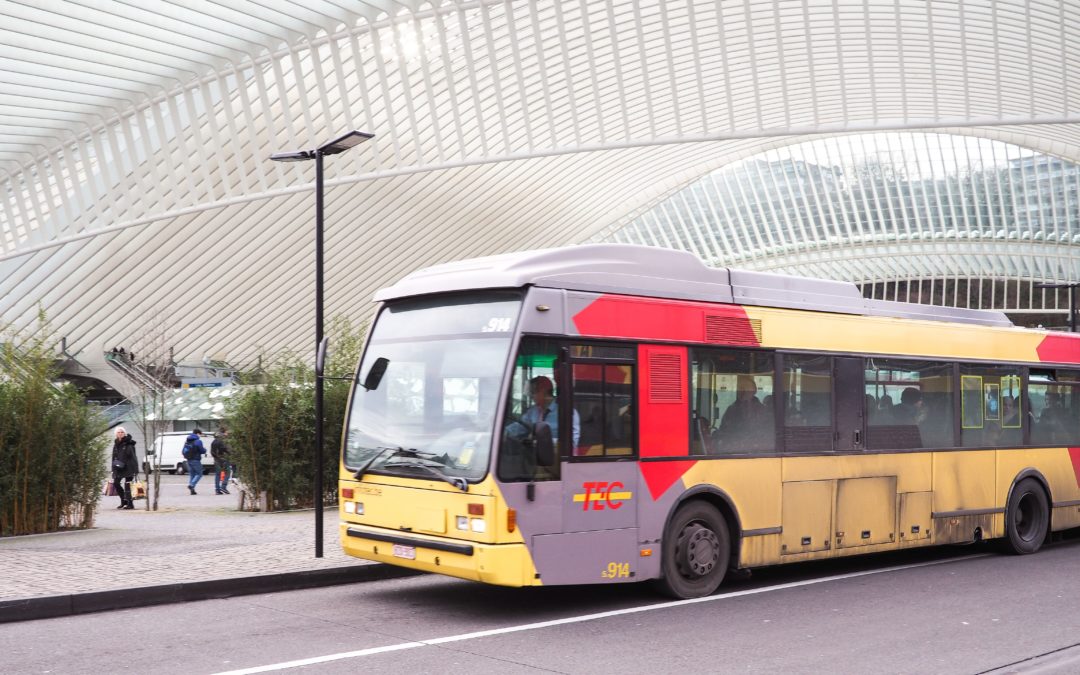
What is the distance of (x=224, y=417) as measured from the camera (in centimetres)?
1773

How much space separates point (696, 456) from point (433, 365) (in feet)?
8.06

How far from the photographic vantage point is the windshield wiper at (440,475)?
26.4 ft

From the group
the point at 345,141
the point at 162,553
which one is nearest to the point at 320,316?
the point at 345,141

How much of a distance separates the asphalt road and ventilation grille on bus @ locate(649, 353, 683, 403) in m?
1.73

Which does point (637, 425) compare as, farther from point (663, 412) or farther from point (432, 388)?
point (432, 388)

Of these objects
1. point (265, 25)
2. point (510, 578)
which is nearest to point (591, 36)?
point (265, 25)

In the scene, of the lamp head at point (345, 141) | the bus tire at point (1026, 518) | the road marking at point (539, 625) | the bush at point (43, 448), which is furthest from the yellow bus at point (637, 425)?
the bush at point (43, 448)

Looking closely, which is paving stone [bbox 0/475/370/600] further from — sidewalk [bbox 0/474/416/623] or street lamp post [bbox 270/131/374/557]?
street lamp post [bbox 270/131/374/557]

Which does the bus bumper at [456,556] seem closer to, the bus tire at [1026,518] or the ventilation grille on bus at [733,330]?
the ventilation grille on bus at [733,330]

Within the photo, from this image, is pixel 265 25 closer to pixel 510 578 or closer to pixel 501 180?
pixel 501 180

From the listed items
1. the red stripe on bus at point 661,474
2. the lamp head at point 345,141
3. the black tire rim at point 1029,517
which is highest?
the lamp head at point 345,141

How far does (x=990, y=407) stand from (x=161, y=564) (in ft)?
30.5

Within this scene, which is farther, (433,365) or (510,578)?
(433,365)

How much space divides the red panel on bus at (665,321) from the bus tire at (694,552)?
1.50m
